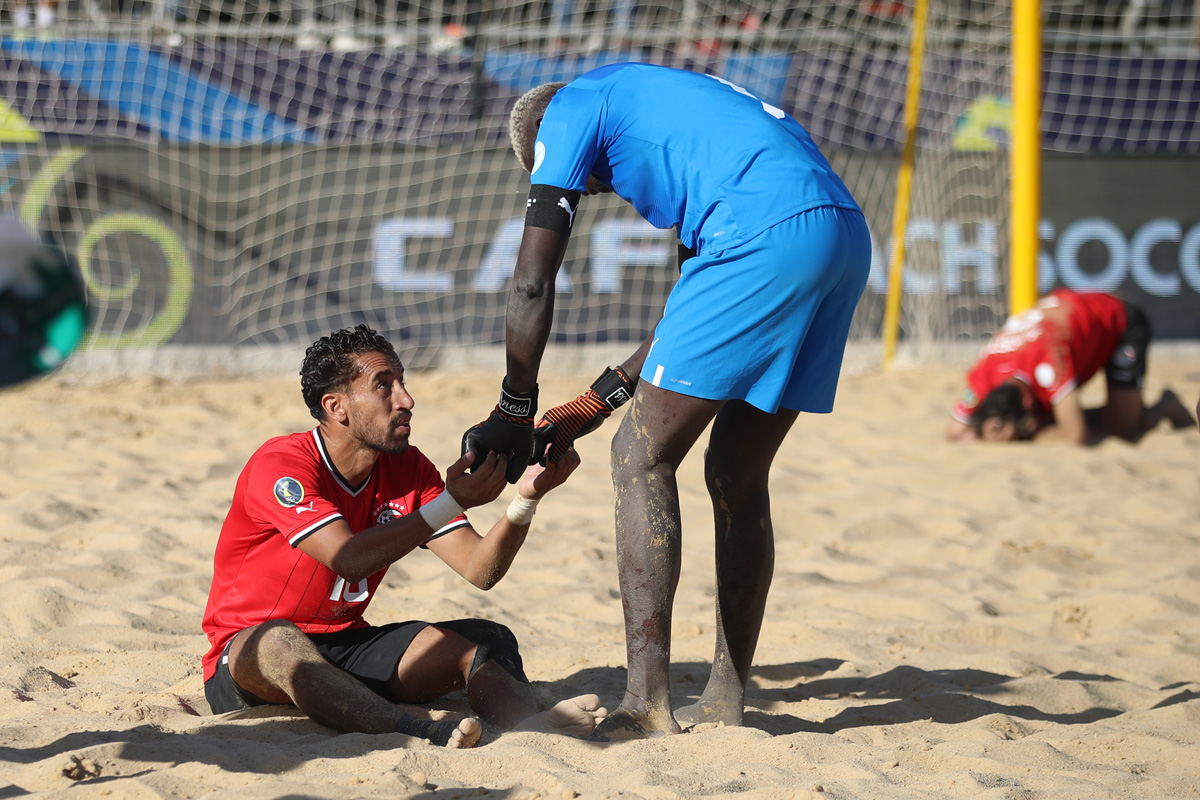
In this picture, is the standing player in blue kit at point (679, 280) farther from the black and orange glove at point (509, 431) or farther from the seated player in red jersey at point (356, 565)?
the seated player in red jersey at point (356, 565)

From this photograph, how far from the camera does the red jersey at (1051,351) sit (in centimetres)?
637

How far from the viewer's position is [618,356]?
27.6 ft

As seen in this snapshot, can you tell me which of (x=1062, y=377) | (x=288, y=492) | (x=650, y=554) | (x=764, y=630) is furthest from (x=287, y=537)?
(x=1062, y=377)

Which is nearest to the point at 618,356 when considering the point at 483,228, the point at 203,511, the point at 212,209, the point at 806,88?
the point at 483,228

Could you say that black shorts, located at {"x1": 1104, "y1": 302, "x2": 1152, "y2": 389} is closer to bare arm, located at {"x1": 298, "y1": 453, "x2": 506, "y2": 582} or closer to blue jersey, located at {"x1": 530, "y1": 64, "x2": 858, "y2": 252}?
blue jersey, located at {"x1": 530, "y1": 64, "x2": 858, "y2": 252}

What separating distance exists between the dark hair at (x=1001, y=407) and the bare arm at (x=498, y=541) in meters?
4.33

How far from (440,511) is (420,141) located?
6.27 metres

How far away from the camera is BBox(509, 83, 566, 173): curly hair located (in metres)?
2.47

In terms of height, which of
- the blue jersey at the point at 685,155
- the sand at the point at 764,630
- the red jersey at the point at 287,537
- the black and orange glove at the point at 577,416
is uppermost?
the blue jersey at the point at 685,155

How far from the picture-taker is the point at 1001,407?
617cm

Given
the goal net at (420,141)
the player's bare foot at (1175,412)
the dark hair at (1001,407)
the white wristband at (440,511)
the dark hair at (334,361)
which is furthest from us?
the goal net at (420,141)

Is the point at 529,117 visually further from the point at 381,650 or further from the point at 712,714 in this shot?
the point at 712,714

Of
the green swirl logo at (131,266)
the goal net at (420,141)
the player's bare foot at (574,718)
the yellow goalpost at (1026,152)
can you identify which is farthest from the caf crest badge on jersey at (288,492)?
the yellow goalpost at (1026,152)

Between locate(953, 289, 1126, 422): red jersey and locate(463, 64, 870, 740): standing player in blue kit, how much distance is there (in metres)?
4.26
